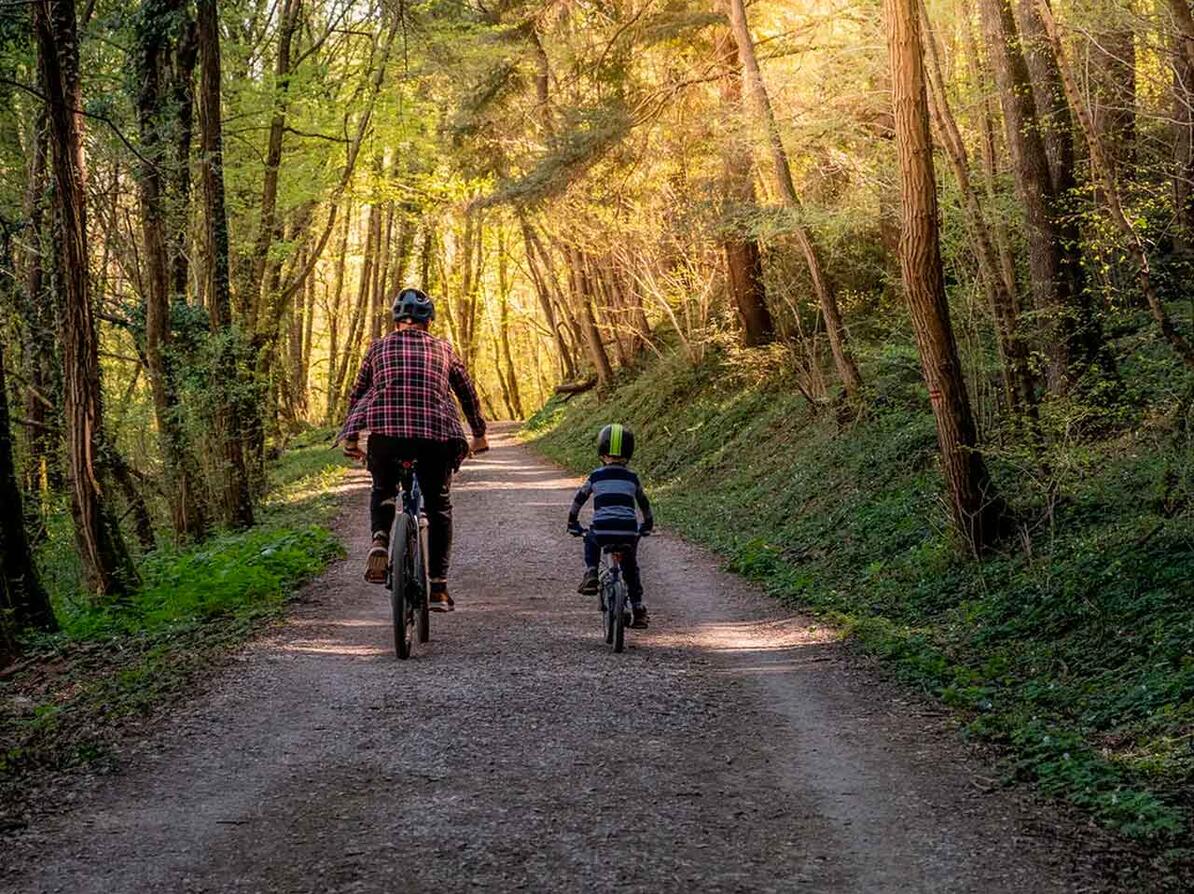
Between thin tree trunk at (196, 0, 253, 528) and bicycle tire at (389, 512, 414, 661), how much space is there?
906 cm

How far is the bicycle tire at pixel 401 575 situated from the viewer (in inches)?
297

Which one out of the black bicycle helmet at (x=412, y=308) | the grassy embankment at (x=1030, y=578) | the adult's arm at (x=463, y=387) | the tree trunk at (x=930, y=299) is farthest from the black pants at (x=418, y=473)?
the tree trunk at (x=930, y=299)

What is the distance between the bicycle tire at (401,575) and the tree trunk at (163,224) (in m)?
8.11

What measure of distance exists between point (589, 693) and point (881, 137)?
10.3 meters

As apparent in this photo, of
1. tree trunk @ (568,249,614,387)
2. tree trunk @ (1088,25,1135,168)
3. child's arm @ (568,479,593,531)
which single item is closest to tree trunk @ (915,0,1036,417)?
tree trunk @ (1088,25,1135,168)

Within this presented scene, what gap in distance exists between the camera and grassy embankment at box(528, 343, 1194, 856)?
5.70 m

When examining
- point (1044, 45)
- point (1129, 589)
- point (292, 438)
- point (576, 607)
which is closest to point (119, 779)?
point (576, 607)

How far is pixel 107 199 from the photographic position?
54.2 ft

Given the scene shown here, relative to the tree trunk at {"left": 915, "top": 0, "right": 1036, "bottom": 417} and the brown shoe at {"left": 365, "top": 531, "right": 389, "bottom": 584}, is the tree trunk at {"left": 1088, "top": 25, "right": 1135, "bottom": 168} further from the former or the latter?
the brown shoe at {"left": 365, "top": 531, "right": 389, "bottom": 584}

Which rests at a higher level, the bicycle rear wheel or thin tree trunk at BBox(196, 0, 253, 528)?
thin tree trunk at BBox(196, 0, 253, 528)

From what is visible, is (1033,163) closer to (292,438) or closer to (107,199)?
(107,199)

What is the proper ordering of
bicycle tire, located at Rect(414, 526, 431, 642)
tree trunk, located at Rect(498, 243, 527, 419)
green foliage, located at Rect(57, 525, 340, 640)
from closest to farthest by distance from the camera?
bicycle tire, located at Rect(414, 526, 431, 642)
green foliage, located at Rect(57, 525, 340, 640)
tree trunk, located at Rect(498, 243, 527, 419)

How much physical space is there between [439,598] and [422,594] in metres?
0.39

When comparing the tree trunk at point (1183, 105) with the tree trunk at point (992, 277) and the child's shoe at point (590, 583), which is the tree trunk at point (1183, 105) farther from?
the child's shoe at point (590, 583)
